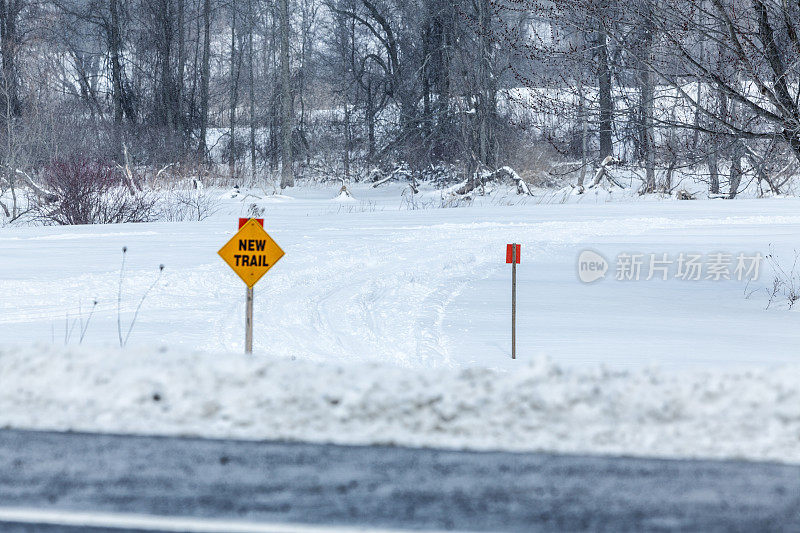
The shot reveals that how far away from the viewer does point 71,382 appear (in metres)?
4.79

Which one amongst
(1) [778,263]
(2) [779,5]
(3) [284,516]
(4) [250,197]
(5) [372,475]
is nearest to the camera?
(3) [284,516]

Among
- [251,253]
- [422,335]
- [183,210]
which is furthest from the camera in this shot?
[183,210]

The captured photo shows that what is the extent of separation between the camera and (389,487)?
3.50 meters

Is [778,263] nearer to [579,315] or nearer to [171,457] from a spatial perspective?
[579,315]

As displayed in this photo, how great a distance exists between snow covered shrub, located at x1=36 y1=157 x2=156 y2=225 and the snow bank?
1516 centimetres

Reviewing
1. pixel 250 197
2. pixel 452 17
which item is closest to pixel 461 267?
pixel 250 197

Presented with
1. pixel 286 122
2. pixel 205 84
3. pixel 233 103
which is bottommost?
pixel 286 122

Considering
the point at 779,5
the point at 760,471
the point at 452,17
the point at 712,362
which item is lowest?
the point at 712,362

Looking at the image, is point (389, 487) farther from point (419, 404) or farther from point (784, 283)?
point (784, 283)

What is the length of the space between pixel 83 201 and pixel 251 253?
13.1 metres

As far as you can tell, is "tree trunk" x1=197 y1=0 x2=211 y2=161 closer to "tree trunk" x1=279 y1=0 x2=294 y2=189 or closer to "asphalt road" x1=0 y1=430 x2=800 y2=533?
"tree trunk" x1=279 y1=0 x2=294 y2=189

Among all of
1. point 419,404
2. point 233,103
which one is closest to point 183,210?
point 419,404

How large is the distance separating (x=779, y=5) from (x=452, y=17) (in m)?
24.1

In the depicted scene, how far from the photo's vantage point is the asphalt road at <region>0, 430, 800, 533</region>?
10.5 feet
